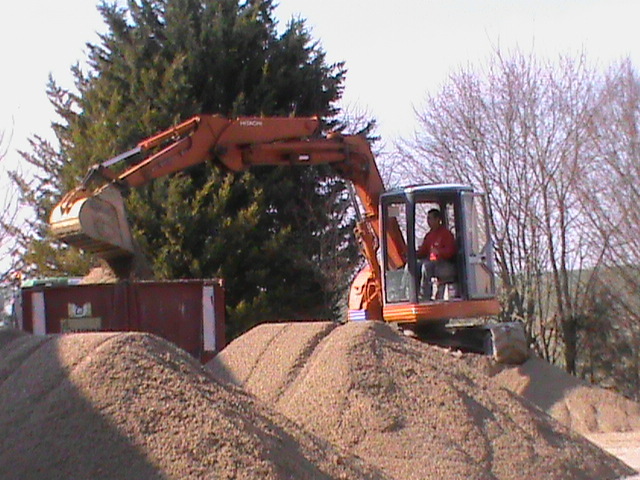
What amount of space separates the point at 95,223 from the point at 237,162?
12.2 feet

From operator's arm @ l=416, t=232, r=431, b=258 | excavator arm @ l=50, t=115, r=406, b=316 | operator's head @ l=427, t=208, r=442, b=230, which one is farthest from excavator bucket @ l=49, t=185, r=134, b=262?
operator's head @ l=427, t=208, r=442, b=230

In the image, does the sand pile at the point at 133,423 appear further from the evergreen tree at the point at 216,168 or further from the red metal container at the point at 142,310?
the evergreen tree at the point at 216,168

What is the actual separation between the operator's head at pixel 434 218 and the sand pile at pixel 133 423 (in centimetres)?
896

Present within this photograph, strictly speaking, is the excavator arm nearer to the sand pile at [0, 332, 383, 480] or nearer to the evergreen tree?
the evergreen tree

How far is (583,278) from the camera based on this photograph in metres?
24.5

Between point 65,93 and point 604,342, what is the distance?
14409mm

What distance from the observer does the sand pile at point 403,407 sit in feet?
29.6

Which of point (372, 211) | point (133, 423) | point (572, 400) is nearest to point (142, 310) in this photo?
point (372, 211)

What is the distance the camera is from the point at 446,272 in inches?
636

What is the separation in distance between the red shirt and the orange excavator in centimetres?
12

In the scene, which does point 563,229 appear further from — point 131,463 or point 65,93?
point 131,463

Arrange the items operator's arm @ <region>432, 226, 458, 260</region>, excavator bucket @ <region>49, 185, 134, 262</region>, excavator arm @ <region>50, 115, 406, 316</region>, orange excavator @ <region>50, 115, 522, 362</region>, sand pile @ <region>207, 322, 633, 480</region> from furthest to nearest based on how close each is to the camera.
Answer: operator's arm @ <region>432, 226, 458, 260</region> < orange excavator @ <region>50, 115, 522, 362</region> < excavator arm @ <region>50, 115, 406, 316</region> < excavator bucket @ <region>49, 185, 134, 262</region> < sand pile @ <region>207, 322, 633, 480</region>

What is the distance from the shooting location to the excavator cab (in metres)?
16.0

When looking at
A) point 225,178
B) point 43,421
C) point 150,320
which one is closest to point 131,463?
point 43,421
